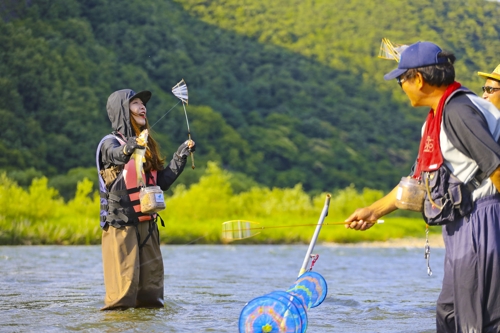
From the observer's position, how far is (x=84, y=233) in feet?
69.9

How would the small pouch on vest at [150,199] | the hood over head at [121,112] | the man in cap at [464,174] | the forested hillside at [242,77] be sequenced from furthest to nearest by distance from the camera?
Result: the forested hillside at [242,77], the hood over head at [121,112], the small pouch on vest at [150,199], the man in cap at [464,174]

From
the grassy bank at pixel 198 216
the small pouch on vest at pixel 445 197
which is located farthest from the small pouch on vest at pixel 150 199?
the grassy bank at pixel 198 216

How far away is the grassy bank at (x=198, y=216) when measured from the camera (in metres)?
21.3

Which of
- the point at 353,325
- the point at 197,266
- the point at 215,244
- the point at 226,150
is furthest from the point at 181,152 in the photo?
the point at 226,150

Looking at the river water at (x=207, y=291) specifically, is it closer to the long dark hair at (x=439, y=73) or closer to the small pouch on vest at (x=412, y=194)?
the small pouch on vest at (x=412, y=194)

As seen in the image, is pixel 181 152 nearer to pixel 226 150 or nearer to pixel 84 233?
pixel 84 233

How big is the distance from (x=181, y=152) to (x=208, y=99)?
46.9 metres

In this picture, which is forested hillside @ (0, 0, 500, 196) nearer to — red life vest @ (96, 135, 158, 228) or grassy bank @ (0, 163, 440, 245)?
grassy bank @ (0, 163, 440, 245)

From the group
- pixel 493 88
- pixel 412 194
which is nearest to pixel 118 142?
pixel 493 88

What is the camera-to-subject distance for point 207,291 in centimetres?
1084

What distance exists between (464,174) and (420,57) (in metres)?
0.62

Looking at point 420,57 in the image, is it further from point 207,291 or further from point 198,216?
point 198,216

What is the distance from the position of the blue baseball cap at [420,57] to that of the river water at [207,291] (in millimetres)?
3089

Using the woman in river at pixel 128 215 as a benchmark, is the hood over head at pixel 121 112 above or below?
above
